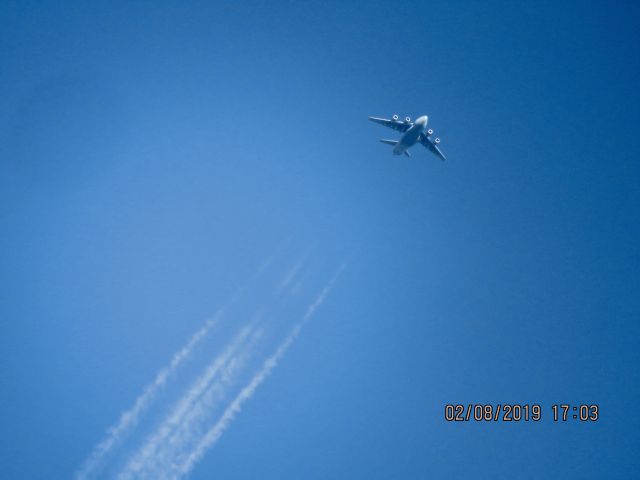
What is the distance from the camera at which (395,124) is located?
4188 cm

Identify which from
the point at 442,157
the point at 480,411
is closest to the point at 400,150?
the point at 442,157

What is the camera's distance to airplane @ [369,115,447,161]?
39.5m

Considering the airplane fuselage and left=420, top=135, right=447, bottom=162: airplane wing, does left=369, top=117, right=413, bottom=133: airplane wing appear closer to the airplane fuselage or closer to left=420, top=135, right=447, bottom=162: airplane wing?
the airplane fuselage

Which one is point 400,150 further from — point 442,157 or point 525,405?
point 525,405

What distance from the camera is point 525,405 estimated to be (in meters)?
50.0

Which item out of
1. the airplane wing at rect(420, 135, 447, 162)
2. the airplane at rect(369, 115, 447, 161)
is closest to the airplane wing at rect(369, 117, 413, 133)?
the airplane at rect(369, 115, 447, 161)

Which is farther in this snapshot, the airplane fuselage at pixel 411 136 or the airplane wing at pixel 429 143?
the airplane wing at pixel 429 143

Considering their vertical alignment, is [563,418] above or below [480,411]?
above

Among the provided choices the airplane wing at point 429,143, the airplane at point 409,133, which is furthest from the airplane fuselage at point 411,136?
the airplane wing at point 429,143

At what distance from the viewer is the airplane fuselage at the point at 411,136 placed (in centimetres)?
3916

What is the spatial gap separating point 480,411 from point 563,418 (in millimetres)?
13227

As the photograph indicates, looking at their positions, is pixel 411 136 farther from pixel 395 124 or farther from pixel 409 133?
pixel 395 124

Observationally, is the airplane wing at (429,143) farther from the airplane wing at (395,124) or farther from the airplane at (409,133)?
the airplane wing at (395,124)

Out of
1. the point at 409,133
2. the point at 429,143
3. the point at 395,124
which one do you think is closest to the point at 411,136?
the point at 409,133
